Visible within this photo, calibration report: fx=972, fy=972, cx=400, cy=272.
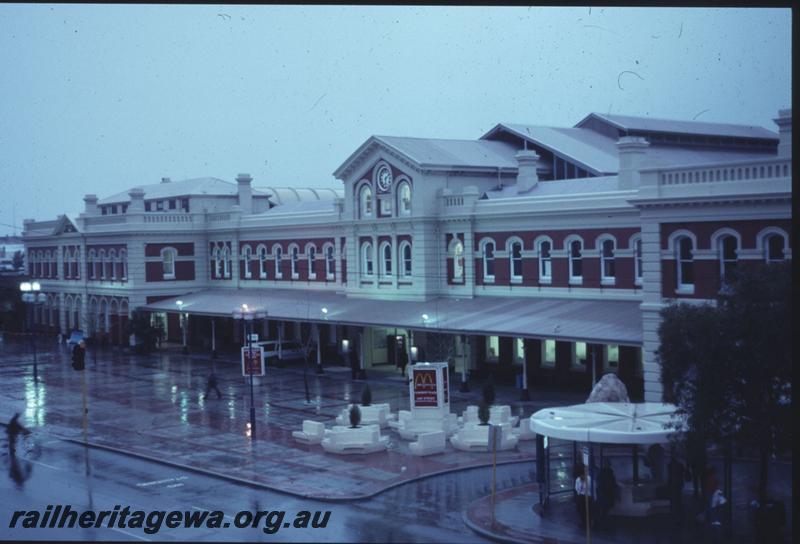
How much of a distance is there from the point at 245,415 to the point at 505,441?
1101cm

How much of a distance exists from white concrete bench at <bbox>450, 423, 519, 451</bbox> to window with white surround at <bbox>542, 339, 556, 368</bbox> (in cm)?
1205

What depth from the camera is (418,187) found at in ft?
148

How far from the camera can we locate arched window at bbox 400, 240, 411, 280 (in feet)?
152

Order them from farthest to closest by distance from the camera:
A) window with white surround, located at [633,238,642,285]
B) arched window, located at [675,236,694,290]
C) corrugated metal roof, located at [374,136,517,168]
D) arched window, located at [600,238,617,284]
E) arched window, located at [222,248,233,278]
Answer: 1. arched window, located at [222,248,233,278]
2. corrugated metal roof, located at [374,136,517,168]
3. arched window, located at [600,238,617,284]
4. window with white surround, located at [633,238,642,285]
5. arched window, located at [675,236,694,290]

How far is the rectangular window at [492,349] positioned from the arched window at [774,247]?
15988 mm

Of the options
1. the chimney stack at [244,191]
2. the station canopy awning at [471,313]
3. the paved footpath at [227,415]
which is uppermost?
the chimney stack at [244,191]

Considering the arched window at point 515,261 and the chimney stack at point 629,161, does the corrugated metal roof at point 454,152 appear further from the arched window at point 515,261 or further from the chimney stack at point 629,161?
the chimney stack at point 629,161

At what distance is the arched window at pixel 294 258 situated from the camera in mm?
55344

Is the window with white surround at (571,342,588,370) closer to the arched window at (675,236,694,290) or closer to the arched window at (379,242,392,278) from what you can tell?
the arched window at (675,236,694,290)

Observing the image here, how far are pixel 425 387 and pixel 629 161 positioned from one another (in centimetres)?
1621

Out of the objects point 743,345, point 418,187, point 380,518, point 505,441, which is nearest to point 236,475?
point 380,518

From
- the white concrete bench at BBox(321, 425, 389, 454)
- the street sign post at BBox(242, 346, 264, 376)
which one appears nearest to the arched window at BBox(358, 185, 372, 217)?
the street sign post at BBox(242, 346, 264, 376)

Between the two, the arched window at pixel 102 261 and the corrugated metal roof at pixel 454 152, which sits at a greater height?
the corrugated metal roof at pixel 454 152

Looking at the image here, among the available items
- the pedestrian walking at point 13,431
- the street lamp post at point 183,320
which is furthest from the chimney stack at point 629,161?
the street lamp post at point 183,320
